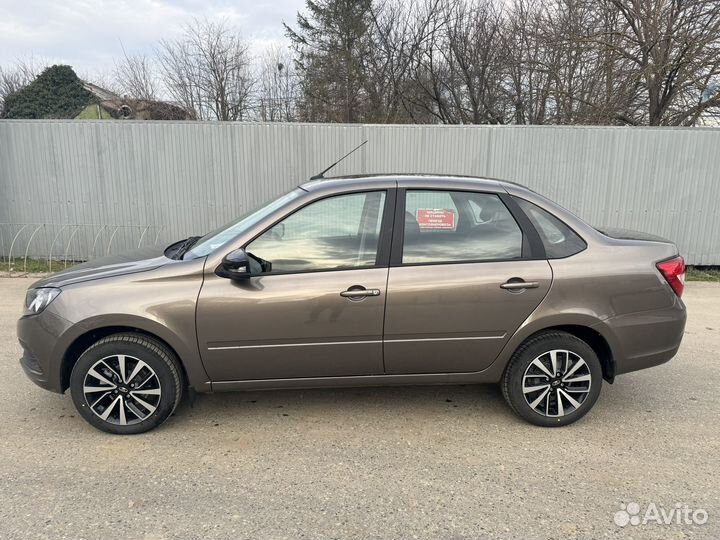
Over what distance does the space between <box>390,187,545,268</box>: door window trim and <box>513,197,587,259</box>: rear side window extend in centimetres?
4

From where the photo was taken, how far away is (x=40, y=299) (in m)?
3.09

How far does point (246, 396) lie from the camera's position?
147 inches

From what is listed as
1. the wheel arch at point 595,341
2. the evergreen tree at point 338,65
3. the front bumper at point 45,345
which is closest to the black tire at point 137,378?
the front bumper at point 45,345

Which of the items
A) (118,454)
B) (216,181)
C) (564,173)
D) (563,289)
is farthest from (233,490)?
(564,173)

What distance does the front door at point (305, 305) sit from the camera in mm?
3020

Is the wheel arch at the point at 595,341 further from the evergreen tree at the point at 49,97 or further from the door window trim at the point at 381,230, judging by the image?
the evergreen tree at the point at 49,97

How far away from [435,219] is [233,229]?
148 centimetres

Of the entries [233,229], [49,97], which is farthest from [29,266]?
[49,97]

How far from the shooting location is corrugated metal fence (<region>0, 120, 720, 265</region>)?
8852 mm

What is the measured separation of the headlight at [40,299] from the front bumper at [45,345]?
4 cm

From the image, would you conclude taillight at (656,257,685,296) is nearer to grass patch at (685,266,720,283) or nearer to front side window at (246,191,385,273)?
front side window at (246,191,385,273)

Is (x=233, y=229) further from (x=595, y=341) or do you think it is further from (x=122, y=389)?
(x=595, y=341)

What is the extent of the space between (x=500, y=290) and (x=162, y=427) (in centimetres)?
244

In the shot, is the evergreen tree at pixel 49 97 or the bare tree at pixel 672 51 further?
the evergreen tree at pixel 49 97
